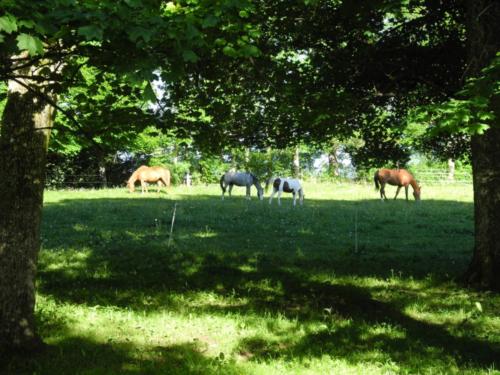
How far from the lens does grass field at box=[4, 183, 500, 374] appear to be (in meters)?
7.02

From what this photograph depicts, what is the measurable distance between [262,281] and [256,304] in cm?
155

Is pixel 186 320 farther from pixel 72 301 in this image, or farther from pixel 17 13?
pixel 17 13

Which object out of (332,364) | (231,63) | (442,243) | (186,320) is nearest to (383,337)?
(332,364)

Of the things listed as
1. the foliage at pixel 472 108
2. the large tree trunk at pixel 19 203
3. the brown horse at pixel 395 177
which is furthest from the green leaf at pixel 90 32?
the brown horse at pixel 395 177

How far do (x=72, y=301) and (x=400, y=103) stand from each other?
9115mm

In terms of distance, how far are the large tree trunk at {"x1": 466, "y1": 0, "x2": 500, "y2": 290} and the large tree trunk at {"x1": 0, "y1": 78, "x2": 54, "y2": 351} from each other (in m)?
8.15

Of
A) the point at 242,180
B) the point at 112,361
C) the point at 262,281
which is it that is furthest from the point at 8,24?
the point at 242,180

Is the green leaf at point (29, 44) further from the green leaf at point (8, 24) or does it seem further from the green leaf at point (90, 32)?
the green leaf at point (90, 32)

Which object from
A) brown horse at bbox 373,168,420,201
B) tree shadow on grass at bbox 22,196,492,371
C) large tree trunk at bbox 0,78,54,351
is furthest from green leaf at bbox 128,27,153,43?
brown horse at bbox 373,168,420,201

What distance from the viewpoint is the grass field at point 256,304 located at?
277 inches

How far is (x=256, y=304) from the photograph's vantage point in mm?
9688

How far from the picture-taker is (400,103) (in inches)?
522

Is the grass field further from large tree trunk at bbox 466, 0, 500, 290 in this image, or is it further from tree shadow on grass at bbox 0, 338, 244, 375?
large tree trunk at bbox 466, 0, 500, 290

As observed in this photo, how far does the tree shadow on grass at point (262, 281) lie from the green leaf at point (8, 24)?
17.1 feet
